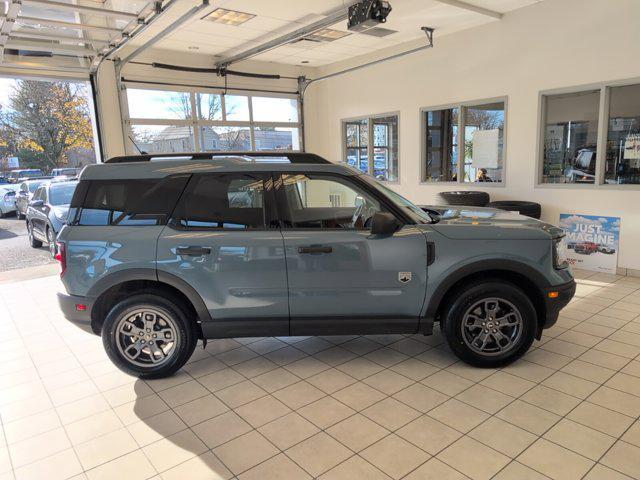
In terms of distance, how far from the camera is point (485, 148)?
6.86m

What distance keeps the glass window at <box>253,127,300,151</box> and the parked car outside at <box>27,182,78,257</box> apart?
3.44 meters

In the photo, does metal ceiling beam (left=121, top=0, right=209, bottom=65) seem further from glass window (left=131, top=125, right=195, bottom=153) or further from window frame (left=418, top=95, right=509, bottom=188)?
window frame (left=418, top=95, right=509, bottom=188)

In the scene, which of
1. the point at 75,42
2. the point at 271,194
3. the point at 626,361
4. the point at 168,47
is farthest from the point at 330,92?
the point at 626,361

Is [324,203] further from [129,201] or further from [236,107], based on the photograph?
[236,107]

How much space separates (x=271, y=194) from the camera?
10.2 ft

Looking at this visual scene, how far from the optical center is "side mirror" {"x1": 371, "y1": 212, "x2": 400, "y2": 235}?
2.91m

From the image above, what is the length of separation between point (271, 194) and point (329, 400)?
1423 mm

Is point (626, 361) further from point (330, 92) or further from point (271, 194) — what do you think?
point (330, 92)

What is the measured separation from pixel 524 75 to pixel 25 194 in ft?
26.7

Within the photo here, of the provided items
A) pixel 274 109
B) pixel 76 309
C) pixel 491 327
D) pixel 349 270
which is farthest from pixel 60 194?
pixel 491 327

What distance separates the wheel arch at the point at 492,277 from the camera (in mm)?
3027

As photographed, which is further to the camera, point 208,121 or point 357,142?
point 357,142

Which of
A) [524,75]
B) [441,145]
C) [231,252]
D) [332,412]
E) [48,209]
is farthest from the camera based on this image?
[441,145]

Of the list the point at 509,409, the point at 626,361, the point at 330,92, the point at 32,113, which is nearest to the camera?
the point at 509,409
